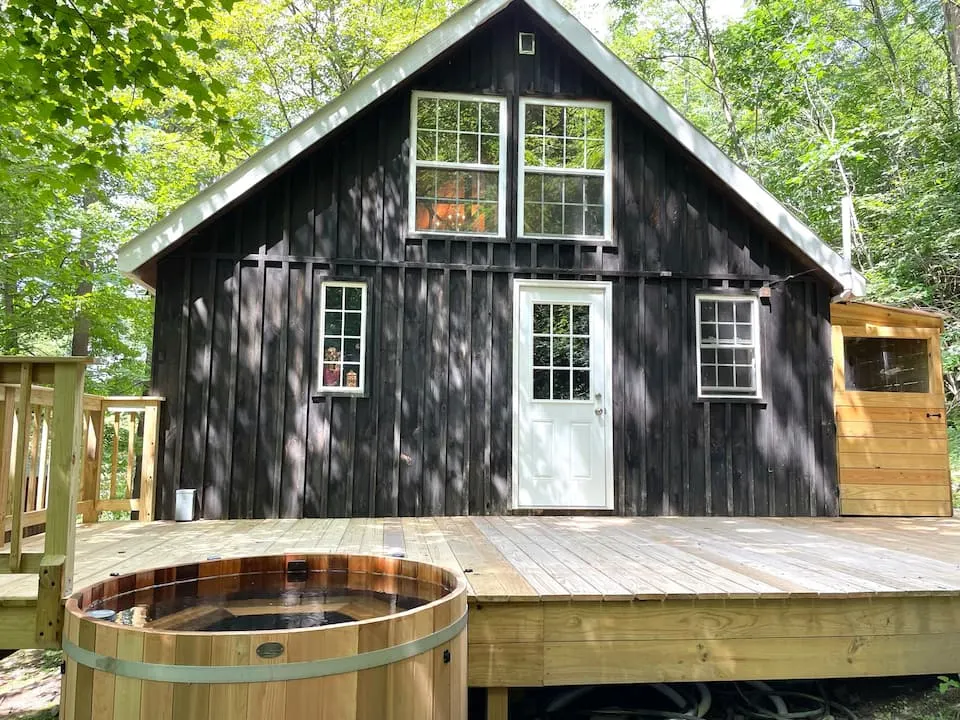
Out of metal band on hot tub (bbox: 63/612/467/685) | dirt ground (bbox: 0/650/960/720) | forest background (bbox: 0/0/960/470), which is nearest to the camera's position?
metal band on hot tub (bbox: 63/612/467/685)

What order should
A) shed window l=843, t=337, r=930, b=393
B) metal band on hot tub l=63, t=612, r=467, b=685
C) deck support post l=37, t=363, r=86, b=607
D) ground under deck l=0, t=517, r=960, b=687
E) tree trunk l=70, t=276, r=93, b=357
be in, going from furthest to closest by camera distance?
tree trunk l=70, t=276, r=93, b=357 < shed window l=843, t=337, r=930, b=393 < ground under deck l=0, t=517, r=960, b=687 < deck support post l=37, t=363, r=86, b=607 < metal band on hot tub l=63, t=612, r=467, b=685

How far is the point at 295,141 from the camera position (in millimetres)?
5078

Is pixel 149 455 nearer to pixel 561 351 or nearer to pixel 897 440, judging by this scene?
pixel 561 351

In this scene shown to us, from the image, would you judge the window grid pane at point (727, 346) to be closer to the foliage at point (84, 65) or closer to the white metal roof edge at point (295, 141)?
the white metal roof edge at point (295, 141)

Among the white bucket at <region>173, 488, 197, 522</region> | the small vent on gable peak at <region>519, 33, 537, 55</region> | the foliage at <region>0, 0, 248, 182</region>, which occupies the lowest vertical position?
the white bucket at <region>173, 488, 197, 522</region>

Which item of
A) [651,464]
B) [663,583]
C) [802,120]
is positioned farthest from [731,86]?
[663,583]

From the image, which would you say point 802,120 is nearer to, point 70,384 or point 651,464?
point 651,464

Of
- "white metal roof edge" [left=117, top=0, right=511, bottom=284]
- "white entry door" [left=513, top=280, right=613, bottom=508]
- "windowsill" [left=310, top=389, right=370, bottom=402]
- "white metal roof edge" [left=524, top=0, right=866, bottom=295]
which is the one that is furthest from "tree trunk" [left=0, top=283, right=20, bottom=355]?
"white metal roof edge" [left=524, top=0, right=866, bottom=295]

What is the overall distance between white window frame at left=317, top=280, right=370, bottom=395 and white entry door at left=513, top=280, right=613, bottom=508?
1.24 metres

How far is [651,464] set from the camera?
220 inches

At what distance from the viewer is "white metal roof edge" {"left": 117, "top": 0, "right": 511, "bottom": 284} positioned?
193 inches

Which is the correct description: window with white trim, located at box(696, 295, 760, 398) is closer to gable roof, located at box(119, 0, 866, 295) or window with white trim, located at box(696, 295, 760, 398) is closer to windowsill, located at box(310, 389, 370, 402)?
gable roof, located at box(119, 0, 866, 295)

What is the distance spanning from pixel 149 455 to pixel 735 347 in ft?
16.0

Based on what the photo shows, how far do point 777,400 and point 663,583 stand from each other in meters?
3.52
